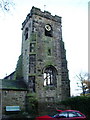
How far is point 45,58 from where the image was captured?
21.3 m

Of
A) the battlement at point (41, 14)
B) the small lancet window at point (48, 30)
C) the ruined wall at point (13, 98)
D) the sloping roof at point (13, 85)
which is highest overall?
the battlement at point (41, 14)

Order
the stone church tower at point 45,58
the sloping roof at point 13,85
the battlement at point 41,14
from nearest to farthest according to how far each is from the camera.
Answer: the sloping roof at point 13,85 < the stone church tower at point 45,58 < the battlement at point 41,14

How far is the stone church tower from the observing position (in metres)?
19.6

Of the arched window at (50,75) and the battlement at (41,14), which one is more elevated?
the battlement at (41,14)

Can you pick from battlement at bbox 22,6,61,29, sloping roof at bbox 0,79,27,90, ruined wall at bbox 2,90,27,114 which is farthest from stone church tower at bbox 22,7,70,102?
ruined wall at bbox 2,90,27,114

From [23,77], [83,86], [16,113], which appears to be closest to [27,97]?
[16,113]

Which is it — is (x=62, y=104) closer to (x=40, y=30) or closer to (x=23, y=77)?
(x=23, y=77)

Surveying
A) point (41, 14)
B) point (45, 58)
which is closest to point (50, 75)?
point (45, 58)

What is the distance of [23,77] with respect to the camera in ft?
71.6

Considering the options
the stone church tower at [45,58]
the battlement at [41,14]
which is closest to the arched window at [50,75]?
the stone church tower at [45,58]

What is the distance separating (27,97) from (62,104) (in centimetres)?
493

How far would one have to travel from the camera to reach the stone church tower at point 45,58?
19.6 meters

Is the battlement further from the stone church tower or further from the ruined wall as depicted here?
the ruined wall

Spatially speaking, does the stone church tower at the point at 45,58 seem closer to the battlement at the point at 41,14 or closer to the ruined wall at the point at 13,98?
the battlement at the point at 41,14
